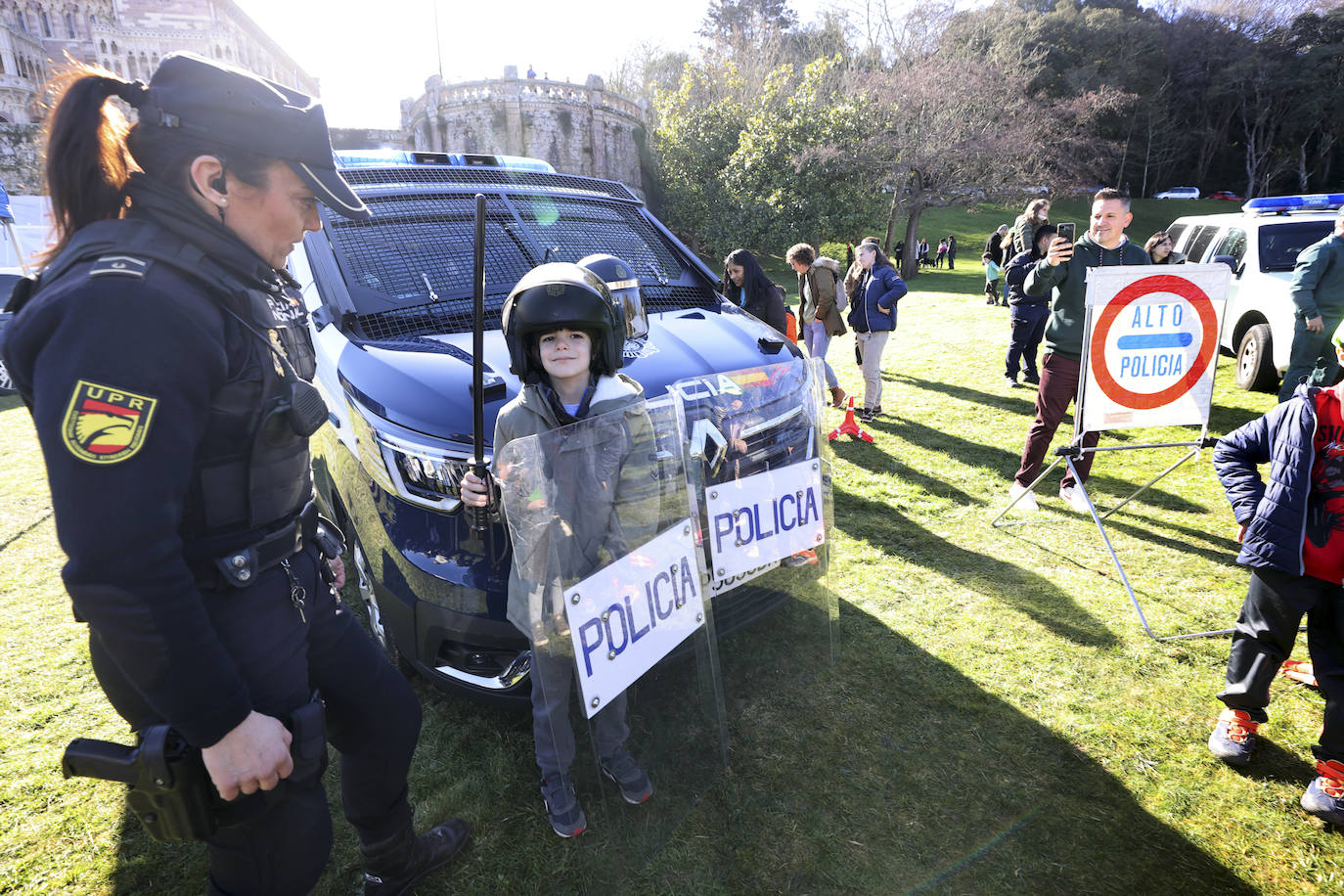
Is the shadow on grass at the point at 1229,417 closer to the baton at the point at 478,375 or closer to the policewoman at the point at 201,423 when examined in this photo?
the baton at the point at 478,375

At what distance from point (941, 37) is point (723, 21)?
1196 inches

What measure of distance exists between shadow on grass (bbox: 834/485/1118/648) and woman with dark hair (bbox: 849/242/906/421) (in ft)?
7.77

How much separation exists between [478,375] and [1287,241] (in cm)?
988

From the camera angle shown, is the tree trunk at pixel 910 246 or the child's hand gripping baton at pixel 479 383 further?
the tree trunk at pixel 910 246

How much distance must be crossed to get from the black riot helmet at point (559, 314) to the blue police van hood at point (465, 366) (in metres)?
0.28

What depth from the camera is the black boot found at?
6.71ft

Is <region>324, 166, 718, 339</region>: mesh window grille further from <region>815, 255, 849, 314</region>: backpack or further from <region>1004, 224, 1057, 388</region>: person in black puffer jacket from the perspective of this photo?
<region>1004, 224, 1057, 388</region>: person in black puffer jacket

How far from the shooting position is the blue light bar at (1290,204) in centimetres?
852

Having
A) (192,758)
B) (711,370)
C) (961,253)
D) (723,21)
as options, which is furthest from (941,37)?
(192,758)

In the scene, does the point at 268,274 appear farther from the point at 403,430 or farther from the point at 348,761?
the point at 348,761

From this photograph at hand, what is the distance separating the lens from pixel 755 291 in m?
6.32

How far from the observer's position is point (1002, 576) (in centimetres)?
406

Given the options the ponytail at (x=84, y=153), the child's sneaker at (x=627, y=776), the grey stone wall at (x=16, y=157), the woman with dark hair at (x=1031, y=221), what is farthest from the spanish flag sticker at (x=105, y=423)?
the grey stone wall at (x=16, y=157)

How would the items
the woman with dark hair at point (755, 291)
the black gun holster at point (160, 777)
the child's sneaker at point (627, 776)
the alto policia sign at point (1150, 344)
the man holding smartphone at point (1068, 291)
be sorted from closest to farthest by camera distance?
the black gun holster at point (160, 777)
the child's sneaker at point (627, 776)
the alto policia sign at point (1150, 344)
the man holding smartphone at point (1068, 291)
the woman with dark hair at point (755, 291)
